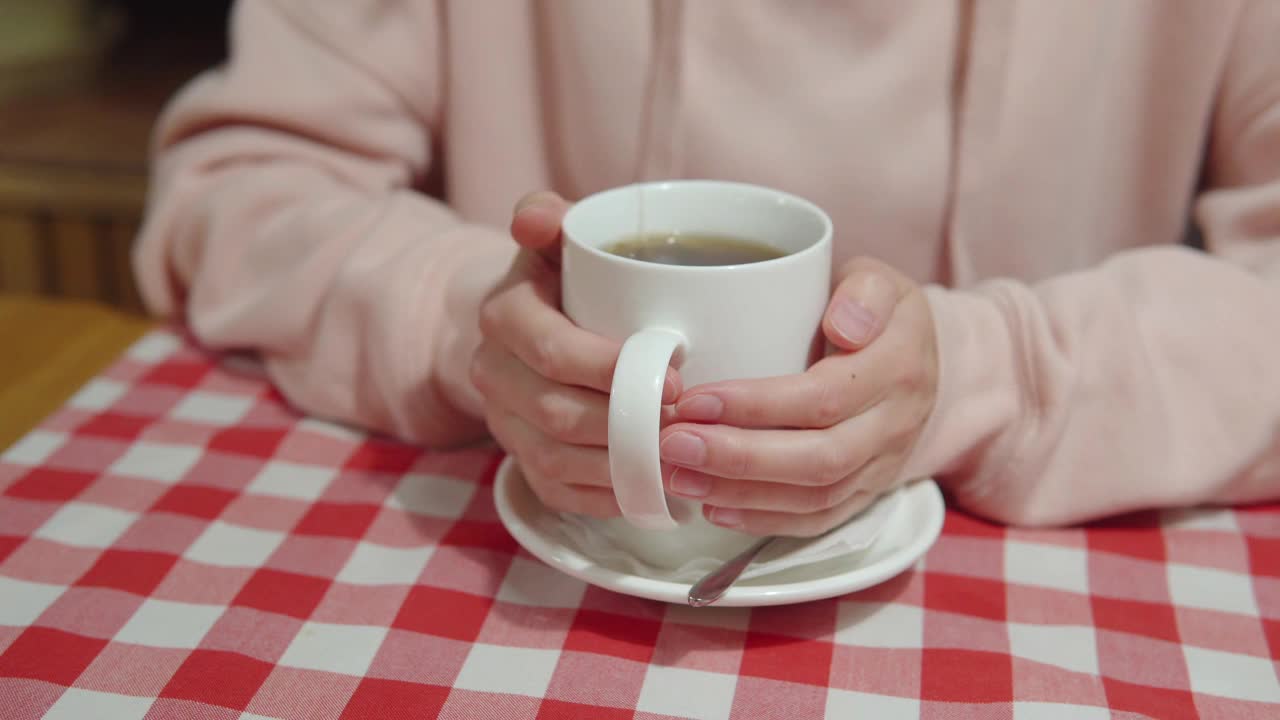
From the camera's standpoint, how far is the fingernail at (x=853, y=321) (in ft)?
1.81

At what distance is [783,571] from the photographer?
569 millimetres

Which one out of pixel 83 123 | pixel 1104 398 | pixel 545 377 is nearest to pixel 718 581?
pixel 545 377

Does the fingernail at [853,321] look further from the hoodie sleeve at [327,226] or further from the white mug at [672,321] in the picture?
the hoodie sleeve at [327,226]

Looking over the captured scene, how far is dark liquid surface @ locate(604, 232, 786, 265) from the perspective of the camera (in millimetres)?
594

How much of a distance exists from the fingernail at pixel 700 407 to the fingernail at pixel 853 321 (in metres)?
0.08

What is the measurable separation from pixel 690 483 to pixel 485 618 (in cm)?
13

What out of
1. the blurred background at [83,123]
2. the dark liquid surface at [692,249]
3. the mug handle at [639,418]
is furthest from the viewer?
the blurred background at [83,123]

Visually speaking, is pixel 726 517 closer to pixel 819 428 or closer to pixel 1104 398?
pixel 819 428

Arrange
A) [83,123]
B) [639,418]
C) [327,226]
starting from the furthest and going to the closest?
[83,123] → [327,226] → [639,418]

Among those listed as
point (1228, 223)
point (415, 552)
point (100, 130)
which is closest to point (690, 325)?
point (415, 552)

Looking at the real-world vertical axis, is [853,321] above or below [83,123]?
above

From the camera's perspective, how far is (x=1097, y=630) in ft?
1.86

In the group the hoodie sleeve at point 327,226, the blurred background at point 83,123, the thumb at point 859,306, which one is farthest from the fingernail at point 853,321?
the blurred background at point 83,123

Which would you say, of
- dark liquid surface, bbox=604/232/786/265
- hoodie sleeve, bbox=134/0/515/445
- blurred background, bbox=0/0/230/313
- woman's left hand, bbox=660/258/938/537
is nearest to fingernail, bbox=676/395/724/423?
woman's left hand, bbox=660/258/938/537
